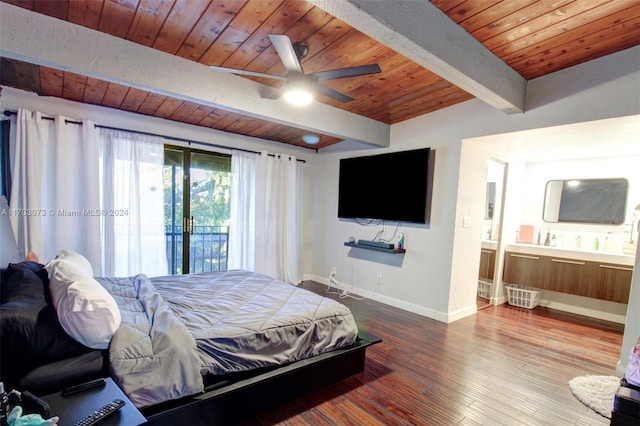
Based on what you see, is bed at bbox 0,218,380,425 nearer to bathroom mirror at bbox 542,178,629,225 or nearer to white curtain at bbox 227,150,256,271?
white curtain at bbox 227,150,256,271

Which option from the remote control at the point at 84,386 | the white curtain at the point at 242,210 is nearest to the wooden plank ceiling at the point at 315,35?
the white curtain at the point at 242,210

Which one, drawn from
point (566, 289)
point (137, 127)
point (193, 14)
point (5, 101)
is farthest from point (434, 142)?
point (5, 101)

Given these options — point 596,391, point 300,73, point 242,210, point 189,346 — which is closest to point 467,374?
point 596,391

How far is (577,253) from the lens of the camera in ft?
12.7

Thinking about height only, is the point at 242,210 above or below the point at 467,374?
above

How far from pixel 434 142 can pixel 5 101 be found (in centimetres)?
455

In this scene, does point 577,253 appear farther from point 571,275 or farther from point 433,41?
point 433,41

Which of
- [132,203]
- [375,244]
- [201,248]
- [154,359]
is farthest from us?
[201,248]

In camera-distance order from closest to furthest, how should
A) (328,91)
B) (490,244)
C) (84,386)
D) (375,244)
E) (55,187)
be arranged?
1. (84,386)
2. (328,91)
3. (55,187)
4. (375,244)
5. (490,244)

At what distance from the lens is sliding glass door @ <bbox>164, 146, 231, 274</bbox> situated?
3.97 meters

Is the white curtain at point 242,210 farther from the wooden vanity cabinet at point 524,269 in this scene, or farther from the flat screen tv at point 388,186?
the wooden vanity cabinet at point 524,269

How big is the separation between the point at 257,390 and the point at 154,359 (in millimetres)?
681

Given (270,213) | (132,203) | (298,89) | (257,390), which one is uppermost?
(298,89)

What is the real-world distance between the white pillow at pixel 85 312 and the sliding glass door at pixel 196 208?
2.54 metres
